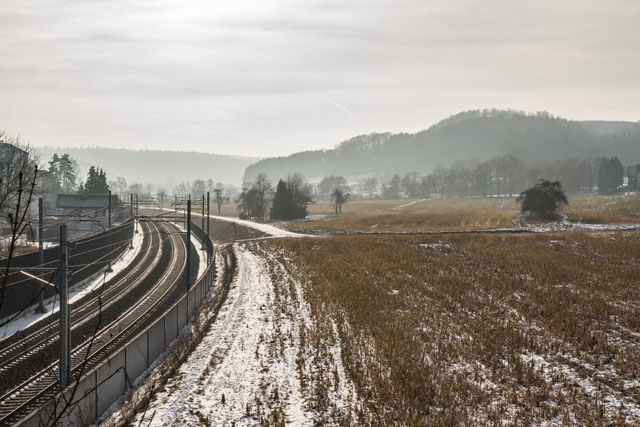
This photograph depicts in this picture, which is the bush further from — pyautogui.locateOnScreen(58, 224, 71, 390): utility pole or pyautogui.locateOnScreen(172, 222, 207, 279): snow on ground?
pyautogui.locateOnScreen(58, 224, 71, 390): utility pole

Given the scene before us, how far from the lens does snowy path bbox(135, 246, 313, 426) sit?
44.3ft

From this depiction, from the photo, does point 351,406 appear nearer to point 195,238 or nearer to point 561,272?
point 561,272

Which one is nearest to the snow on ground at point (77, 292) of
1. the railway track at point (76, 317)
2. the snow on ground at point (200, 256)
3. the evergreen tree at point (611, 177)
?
the railway track at point (76, 317)

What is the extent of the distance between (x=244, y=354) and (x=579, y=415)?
12.3m

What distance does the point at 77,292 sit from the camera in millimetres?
32156

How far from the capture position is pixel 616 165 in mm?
148875

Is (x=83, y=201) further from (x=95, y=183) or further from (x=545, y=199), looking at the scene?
(x=545, y=199)

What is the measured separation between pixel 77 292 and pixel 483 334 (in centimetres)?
2805

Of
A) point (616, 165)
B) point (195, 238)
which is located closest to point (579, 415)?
point (195, 238)

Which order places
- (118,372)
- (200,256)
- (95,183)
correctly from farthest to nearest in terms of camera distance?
(95,183) → (200,256) → (118,372)

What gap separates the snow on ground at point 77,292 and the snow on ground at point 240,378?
4.72 meters

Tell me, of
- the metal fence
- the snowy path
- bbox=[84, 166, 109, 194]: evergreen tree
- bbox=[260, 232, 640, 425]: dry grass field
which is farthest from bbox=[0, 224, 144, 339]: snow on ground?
bbox=[84, 166, 109, 194]: evergreen tree

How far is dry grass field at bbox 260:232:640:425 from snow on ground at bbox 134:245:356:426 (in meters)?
1.08

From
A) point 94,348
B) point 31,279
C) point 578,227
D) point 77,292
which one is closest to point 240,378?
point 94,348
